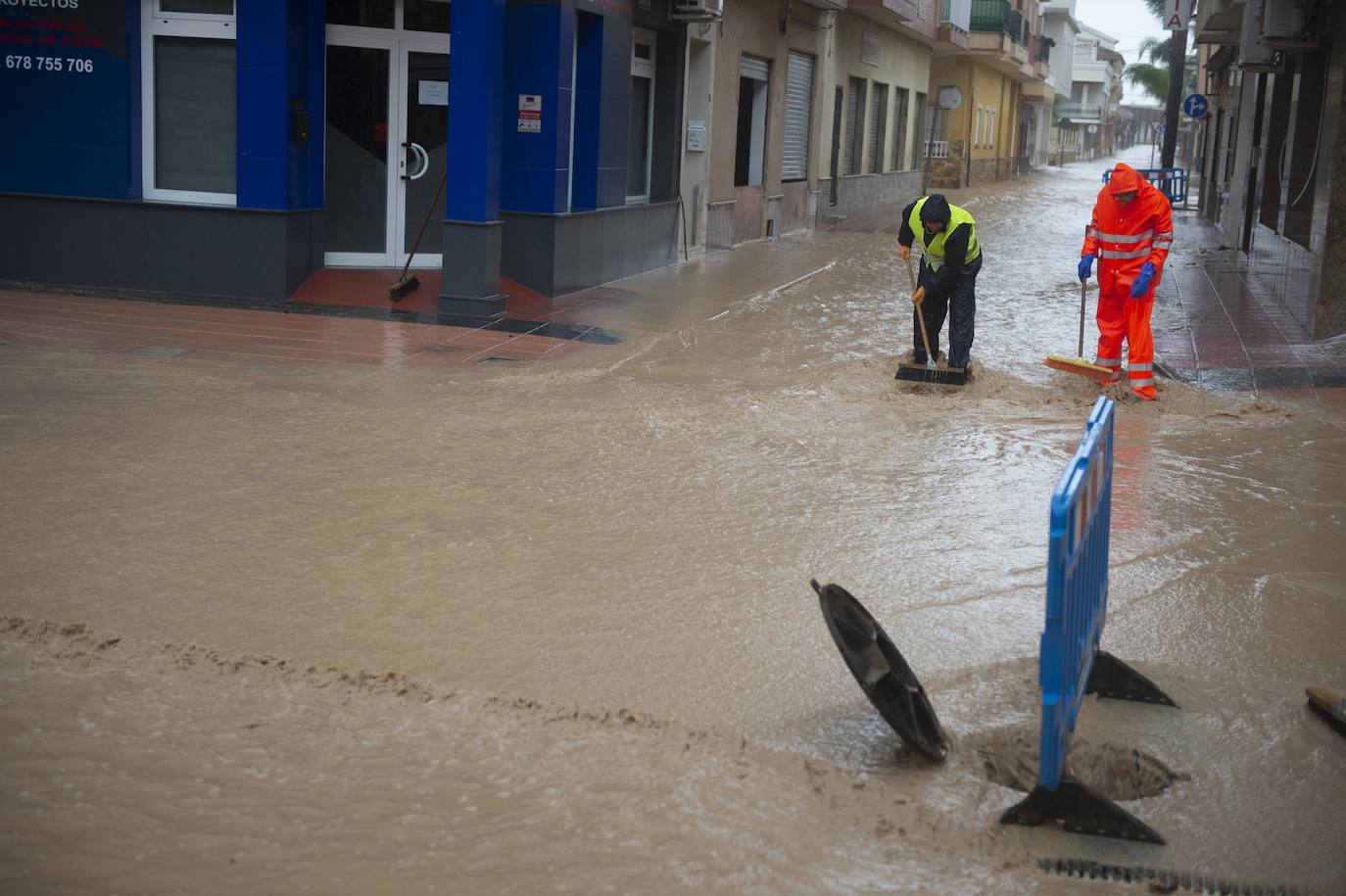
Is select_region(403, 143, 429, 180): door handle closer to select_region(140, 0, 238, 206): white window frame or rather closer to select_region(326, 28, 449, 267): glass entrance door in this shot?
select_region(326, 28, 449, 267): glass entrance door

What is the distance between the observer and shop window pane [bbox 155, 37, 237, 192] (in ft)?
39.8

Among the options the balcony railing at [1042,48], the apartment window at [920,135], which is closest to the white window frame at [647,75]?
the apartment window at [920,135]

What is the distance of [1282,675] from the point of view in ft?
15.4

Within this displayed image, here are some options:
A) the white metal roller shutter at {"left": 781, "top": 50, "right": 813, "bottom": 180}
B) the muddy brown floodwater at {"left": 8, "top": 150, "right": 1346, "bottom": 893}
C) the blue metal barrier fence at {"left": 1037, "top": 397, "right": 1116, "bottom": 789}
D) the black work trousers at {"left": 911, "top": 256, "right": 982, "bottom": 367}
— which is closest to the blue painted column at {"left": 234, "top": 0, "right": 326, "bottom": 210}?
the muddy brown floodwater at {"left": 8, "top": 150, "right": 1346, "bottom": 893}

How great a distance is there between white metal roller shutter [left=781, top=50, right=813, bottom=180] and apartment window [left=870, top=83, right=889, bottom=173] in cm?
629

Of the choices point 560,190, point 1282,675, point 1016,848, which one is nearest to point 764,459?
point 1282,675

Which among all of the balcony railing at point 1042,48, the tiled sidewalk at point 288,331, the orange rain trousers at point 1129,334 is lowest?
the tiled sidewalk at point 288,331

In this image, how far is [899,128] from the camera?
33.2 meters

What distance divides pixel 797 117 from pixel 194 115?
13.0 meters

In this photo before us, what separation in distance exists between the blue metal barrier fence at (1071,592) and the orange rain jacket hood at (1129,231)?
5.97m

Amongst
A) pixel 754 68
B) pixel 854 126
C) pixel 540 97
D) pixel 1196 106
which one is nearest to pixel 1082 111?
pixel 1196 106

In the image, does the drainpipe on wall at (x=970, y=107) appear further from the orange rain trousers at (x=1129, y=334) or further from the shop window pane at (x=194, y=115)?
the orange rain trousers at (x=1129, y=334)

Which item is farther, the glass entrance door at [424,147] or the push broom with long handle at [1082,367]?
the glass entrance door at [424,147]

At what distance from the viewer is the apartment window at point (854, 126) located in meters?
27.8
